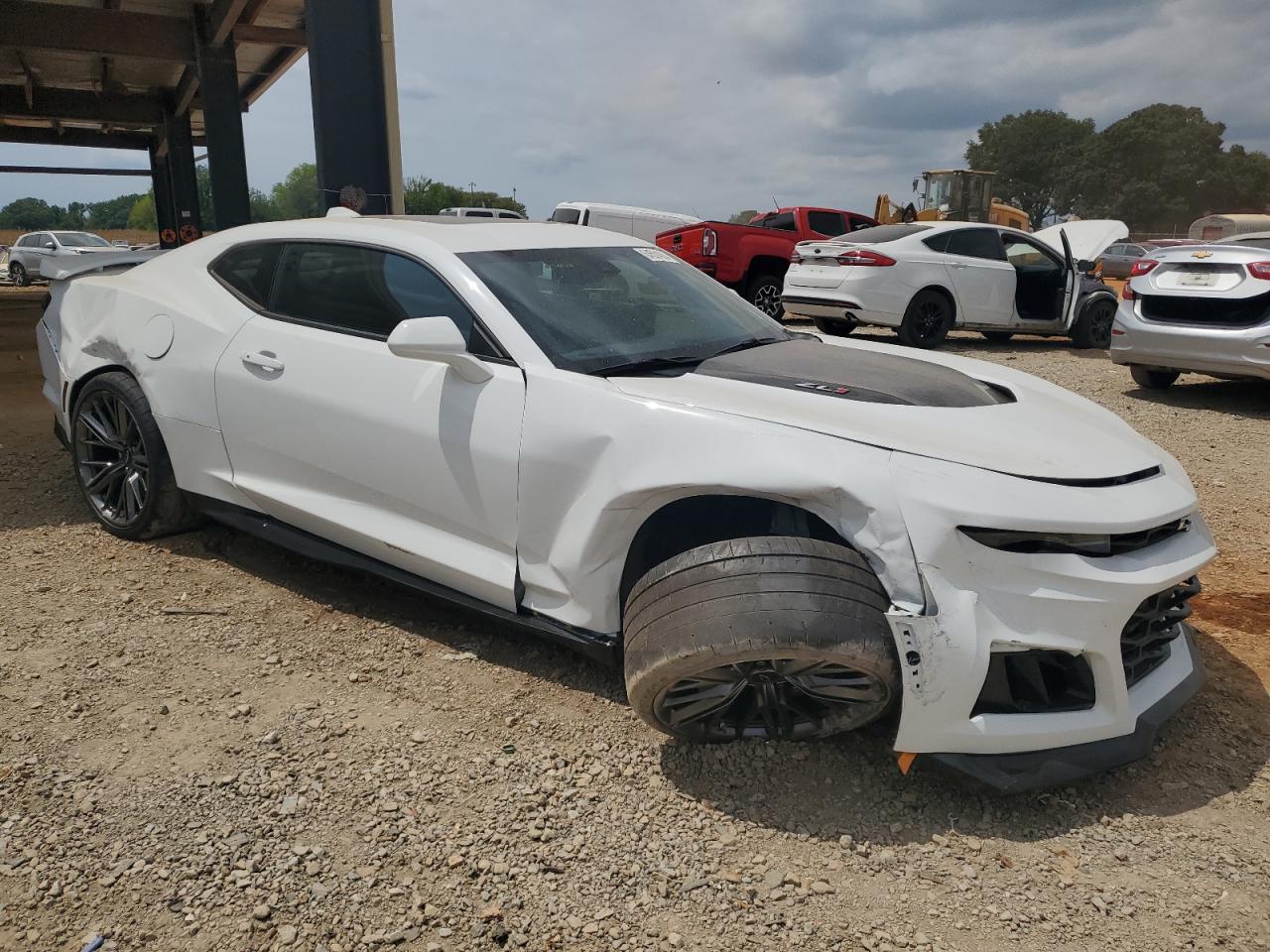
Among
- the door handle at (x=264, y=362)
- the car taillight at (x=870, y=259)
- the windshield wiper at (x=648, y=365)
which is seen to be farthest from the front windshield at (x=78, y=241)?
the windshield wiper at (x=648, y=365)

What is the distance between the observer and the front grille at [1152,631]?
234 cm

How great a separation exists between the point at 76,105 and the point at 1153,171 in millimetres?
93198

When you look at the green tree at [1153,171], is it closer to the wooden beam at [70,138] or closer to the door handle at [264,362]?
the wooden beam at [70,138]

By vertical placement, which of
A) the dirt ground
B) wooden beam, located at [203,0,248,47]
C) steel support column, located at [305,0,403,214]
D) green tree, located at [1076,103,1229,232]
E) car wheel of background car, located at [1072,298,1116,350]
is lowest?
the dirt ground

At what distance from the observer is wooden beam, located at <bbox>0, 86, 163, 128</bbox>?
22406 mm

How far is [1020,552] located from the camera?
7.11ft

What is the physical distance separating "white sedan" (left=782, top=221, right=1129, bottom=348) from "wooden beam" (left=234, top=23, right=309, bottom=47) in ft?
31.7


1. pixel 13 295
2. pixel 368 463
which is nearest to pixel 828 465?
pixel 368 463

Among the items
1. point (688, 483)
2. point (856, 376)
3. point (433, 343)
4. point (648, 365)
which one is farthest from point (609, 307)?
point (688, 483)

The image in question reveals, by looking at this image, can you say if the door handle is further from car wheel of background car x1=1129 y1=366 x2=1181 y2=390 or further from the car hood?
car wheel of background car x1=1129 y1=366 x2=1181 y2=390

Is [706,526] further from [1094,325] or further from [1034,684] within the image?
[1094,325]

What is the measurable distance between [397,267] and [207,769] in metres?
1.71

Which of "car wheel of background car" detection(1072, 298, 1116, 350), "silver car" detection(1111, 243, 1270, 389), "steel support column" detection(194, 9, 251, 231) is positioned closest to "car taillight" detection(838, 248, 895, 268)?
"car wheel of background car" detection(1072, 298, 1116, 350)

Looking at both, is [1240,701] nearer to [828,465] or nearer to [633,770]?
[828,465]
